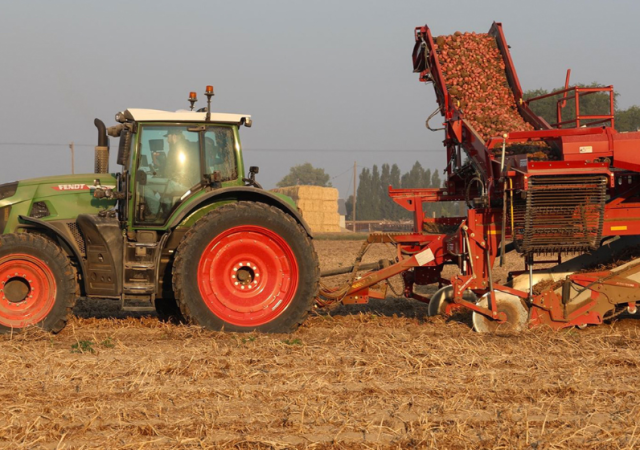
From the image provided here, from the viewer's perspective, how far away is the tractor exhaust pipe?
324 inches

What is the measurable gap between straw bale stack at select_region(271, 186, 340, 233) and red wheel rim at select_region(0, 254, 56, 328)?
3693 centimetres

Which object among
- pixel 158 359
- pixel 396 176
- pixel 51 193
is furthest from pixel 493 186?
pixel 396 176

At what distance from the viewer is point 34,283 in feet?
23.9

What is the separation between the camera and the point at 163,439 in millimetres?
4094

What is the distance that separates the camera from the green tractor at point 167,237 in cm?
729

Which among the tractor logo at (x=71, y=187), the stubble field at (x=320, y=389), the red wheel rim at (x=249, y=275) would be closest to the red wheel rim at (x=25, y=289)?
the stubble field at (x=320, y=389)

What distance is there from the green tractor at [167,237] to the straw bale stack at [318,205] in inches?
1428

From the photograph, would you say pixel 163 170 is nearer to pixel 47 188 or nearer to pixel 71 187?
pixel 71 187

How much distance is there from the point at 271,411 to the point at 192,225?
3.36 metres

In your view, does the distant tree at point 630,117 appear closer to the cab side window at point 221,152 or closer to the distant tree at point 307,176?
the cab side window at point 221,152

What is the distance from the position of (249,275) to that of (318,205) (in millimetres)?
37370

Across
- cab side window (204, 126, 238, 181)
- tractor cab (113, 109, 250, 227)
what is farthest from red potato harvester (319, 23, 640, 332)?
tractor cab (113, 109, 250, 227)

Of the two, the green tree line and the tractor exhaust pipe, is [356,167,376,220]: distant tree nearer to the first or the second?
the green tree line

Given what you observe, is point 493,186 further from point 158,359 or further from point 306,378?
point 158,359
